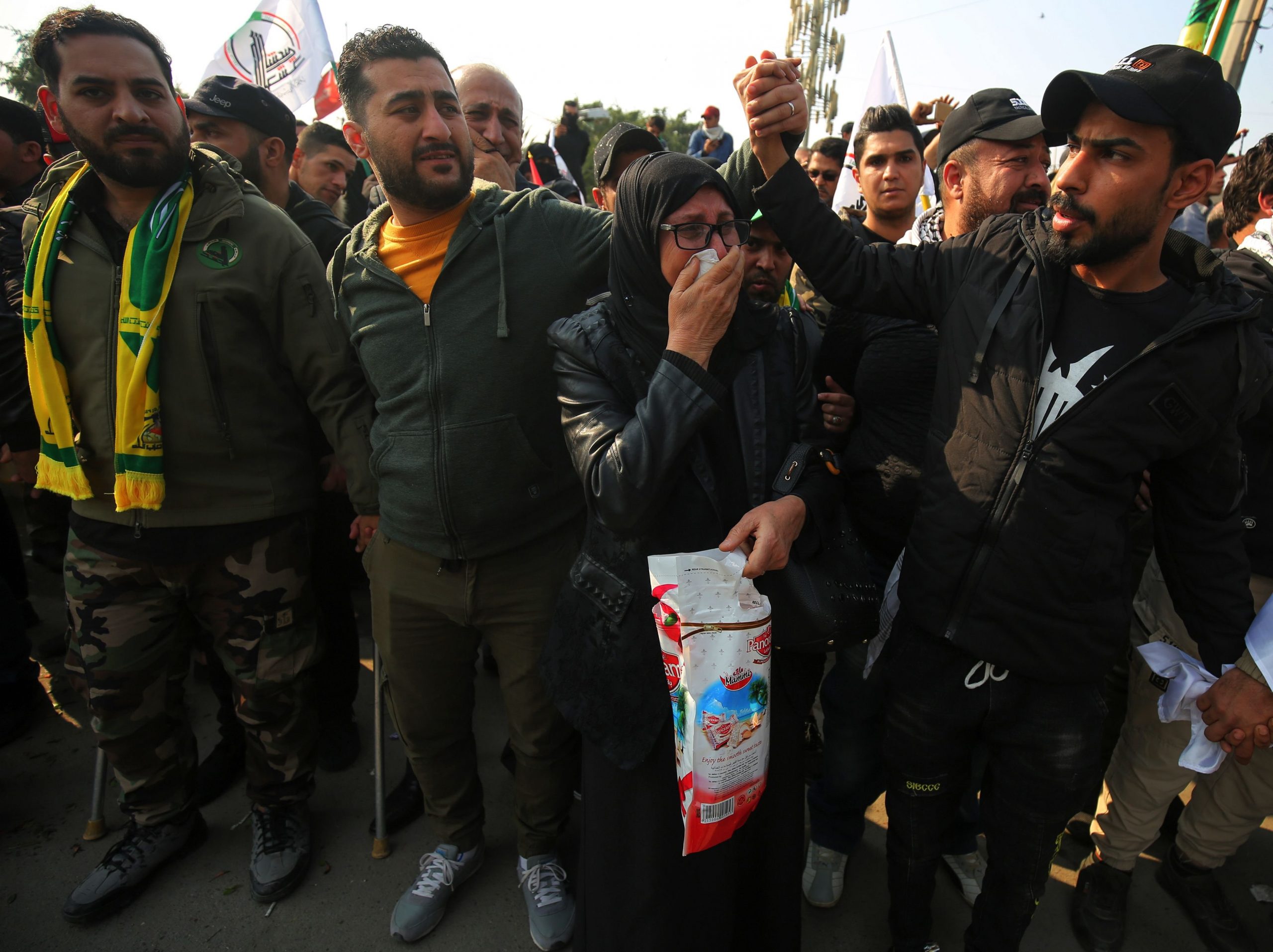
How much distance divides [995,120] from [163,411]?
2.75m

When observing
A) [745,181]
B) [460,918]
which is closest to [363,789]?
[460,918]

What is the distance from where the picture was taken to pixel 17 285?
2.65m

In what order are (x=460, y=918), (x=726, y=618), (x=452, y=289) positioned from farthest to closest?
(x=460, y=918), (x=452, y=289), (x=726, y=618)

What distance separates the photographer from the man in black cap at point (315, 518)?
307 centimetres

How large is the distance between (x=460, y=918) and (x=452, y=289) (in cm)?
207

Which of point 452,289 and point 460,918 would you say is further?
point 460,918

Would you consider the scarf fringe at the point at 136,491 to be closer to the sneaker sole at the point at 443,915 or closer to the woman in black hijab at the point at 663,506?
the woman in black hijab at the point at 663,506

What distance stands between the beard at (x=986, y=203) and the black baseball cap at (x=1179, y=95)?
0.67 meters

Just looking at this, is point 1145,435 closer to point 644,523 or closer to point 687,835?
point 644,523

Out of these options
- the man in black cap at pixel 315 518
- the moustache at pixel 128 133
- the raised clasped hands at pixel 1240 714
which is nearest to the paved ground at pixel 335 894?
the man in black cap at pixel 315 518

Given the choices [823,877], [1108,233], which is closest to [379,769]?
[823,877]

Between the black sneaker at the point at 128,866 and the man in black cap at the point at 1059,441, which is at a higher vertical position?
the man in black cap at the point at 1059,441

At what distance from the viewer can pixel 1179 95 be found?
4.93 ft

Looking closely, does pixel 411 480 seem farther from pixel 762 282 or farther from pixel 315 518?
pixel 762 282
